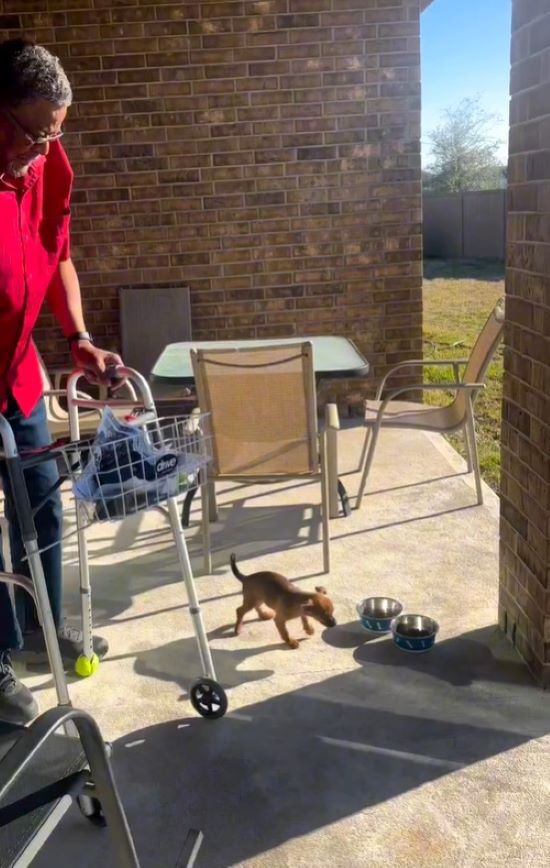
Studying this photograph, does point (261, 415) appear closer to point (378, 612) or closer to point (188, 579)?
point (378, 612)

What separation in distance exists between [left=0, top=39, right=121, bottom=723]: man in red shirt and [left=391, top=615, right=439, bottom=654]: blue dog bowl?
0.99 metres

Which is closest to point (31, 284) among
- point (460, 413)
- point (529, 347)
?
point (529, 347)

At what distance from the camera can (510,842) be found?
1.89 meters

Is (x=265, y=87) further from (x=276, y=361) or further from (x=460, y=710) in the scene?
(x=460, y=710)

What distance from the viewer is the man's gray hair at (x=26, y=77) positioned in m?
1.97

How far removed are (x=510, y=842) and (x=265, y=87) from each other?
488 cm

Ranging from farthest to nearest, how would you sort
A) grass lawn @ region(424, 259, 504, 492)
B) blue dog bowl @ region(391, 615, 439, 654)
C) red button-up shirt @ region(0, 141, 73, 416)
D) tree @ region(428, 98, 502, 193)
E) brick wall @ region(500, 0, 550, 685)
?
tree @ region(428, 98, 502, 193) → grass lawn @ region(424, 259, 504, 492) → blue dog bowl @ region(391, 615, 439, 654) → brick wall @ region(500, 0, 550, 685) → red button-up shirt @ region(0, 141, 73, 416)

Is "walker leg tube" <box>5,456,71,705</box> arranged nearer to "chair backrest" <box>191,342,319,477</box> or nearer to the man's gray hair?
the man's gray hair

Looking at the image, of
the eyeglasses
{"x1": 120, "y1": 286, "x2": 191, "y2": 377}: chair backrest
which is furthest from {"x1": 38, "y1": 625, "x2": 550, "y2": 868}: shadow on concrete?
{"x1": 120, "y1": 286, "x2": 191, "y2": 377}: chair backrest

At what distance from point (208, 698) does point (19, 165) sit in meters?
1.53

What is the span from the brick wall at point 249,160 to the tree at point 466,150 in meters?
16.9

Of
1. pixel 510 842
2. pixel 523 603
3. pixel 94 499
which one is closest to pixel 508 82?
pixel 523 603

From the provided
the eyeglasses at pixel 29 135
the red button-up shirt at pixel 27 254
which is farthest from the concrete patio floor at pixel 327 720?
Answer: the eyeglasses at pixel 29 135

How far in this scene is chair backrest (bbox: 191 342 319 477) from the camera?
131 inches
